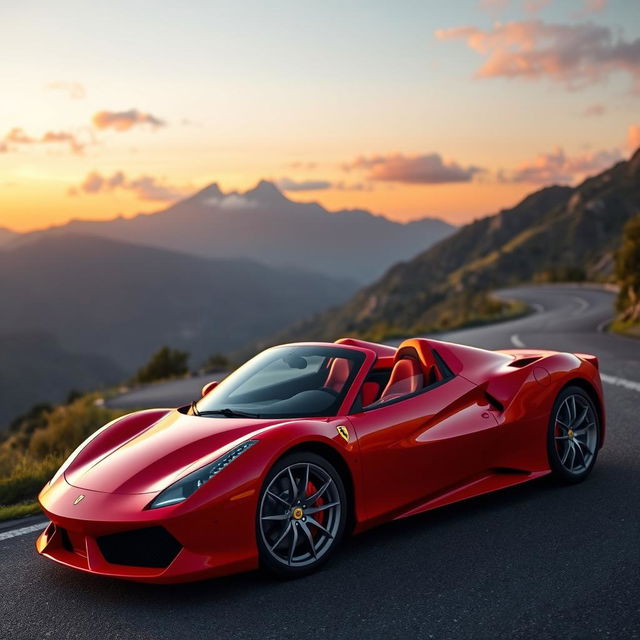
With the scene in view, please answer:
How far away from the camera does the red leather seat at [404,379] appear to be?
17.7ft

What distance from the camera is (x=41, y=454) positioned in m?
14.2

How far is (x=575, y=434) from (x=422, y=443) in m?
1.64

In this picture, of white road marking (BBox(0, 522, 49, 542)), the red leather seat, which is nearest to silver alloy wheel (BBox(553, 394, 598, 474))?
the red leather seat

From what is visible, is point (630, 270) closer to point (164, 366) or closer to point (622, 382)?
point (622, 382)

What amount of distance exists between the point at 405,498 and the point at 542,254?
392 ft

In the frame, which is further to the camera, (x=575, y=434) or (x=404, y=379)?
(x=575, y=434)

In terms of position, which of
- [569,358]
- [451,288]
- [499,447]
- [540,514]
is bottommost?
[451,288]

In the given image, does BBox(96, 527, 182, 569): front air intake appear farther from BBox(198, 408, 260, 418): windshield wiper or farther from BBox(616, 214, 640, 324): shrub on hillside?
BBox(616, 214, 640, 324): shrub on hillside

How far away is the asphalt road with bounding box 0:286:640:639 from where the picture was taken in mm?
3773

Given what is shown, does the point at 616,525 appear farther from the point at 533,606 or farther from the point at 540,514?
the point at 533,606

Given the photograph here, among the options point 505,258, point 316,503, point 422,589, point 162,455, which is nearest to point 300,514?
point 316,503

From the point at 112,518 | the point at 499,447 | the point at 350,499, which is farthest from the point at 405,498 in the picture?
the point at 112,518

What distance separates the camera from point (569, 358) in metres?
6.40

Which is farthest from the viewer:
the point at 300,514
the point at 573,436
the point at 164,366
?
the point at 164,366
